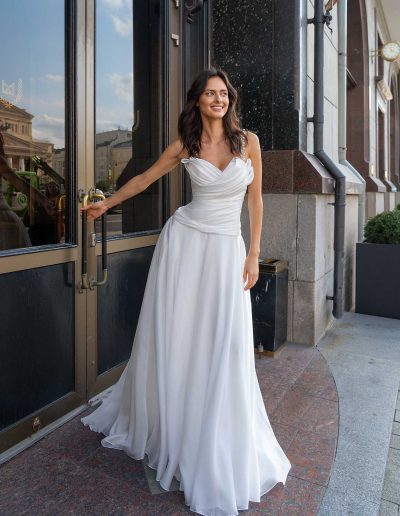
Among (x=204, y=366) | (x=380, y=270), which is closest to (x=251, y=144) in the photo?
(x=204, y=366)

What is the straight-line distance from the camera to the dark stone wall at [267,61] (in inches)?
171

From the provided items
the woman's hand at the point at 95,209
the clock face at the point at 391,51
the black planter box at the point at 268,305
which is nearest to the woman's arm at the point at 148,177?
the woman's hand at the point at 95,209

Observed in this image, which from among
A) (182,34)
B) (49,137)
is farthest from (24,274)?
(182,34)

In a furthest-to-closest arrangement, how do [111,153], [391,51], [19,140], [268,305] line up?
[391,51] < [268,305] < [111,153] < [19,140]

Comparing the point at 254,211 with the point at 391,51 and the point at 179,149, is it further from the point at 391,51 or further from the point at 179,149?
the point at 391,51

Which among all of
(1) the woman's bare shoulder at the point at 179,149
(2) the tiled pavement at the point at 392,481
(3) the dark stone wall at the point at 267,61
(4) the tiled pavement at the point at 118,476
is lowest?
(2) the tiled pavement at the point at 392,481

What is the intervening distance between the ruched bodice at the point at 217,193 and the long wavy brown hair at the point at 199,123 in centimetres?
8

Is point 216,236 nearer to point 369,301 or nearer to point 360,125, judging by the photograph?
point 369,301

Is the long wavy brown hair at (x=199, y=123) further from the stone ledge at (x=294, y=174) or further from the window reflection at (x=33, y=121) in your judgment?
the stone ledge at (x=294, y=174)

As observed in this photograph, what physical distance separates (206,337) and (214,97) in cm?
120

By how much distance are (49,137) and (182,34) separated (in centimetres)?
178

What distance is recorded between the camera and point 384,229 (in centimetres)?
573

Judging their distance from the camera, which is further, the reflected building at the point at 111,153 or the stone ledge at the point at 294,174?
the stone ledge at the point at 294,174

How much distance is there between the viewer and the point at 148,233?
3.67m
